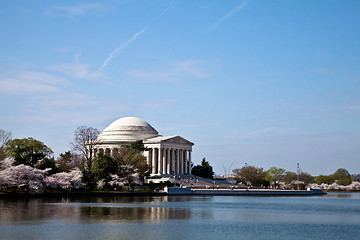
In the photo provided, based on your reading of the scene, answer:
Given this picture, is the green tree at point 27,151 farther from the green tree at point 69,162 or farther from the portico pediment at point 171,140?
the portico pediment at point 171,140

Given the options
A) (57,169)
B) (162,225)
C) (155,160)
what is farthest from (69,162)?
(162,225)

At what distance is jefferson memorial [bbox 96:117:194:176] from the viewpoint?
16388 cm

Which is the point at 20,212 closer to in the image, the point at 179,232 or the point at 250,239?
the point at 179,232

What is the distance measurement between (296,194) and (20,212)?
302 ft

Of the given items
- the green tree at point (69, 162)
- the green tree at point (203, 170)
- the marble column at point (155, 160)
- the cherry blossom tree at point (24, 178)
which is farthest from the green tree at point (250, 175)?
the cherry blossom tree at point (24, 178)

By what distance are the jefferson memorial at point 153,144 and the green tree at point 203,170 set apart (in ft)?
8.19

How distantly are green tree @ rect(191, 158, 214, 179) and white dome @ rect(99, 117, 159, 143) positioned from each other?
18376 mm

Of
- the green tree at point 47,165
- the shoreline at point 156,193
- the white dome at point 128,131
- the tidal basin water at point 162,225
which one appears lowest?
the tidal basin water at point 162,225

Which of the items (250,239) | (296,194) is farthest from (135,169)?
(250,239)

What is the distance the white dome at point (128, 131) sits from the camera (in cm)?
17266

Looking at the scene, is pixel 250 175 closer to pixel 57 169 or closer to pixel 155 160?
pixel 155 160

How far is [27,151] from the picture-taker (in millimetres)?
99312

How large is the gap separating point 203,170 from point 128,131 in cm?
2877

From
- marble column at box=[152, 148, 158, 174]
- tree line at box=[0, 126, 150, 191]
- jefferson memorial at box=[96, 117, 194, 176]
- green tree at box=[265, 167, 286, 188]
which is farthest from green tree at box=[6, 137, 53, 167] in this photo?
green tree at box=[265, 167, 286, 188]
